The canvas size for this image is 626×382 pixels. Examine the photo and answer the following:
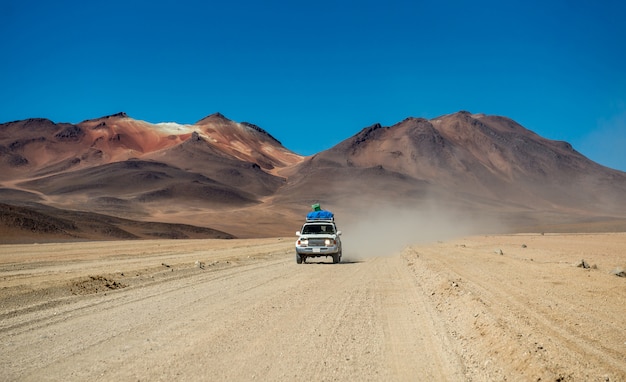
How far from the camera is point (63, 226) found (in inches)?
2872

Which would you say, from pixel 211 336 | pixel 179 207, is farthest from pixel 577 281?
pixel 179 207

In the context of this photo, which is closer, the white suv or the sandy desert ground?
the sandy desert ground

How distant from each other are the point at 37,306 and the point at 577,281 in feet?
46.9

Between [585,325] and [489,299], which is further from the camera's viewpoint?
[489,299]

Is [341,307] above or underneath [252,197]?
underneath

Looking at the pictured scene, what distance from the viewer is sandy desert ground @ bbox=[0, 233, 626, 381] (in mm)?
6922

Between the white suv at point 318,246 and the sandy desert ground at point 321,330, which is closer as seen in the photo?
the sandy desert ground at point 321,330

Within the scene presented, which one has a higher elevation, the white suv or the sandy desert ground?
the white suv

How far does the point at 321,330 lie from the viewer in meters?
9.47

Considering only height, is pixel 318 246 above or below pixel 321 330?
above

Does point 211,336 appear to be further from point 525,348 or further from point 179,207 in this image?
point 179,207

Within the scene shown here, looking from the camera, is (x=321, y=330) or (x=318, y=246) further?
(x=318, y=246)

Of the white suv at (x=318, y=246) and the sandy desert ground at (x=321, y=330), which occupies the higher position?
the white suv at (x=318, y=246)

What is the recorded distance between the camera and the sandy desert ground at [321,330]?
22.7 ft
